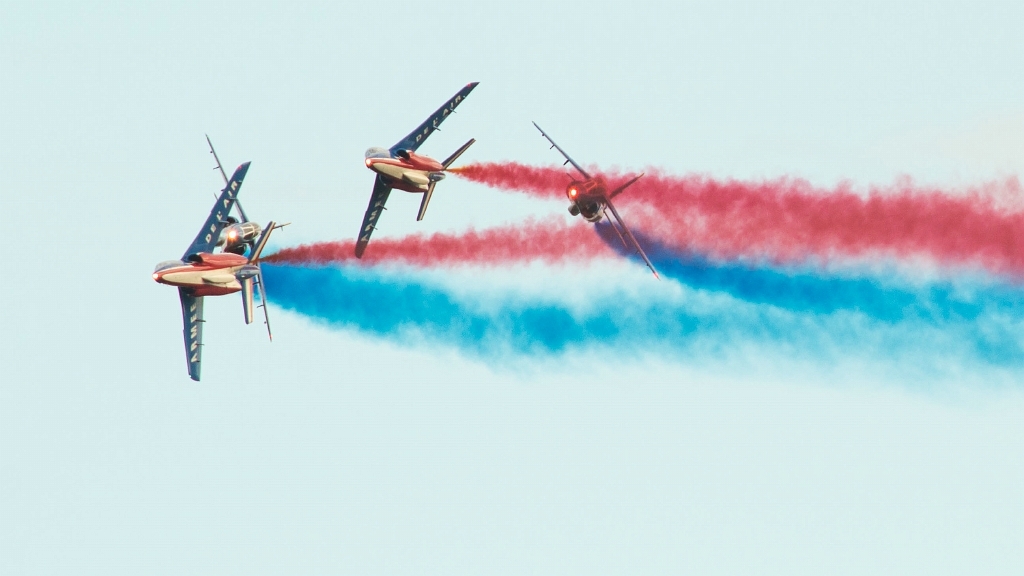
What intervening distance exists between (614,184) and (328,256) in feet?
45.5

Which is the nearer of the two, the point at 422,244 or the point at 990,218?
the point at 990,218

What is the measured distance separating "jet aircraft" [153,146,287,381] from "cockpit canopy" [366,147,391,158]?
5.04m

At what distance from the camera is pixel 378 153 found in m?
73.6

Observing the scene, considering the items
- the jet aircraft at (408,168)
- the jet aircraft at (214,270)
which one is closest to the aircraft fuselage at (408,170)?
the jet aircraft at (408,168)

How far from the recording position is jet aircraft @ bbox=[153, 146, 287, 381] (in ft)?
233

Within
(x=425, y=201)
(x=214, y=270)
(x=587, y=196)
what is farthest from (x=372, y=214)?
(x=587, y=196)

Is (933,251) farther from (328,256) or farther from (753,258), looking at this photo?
(328,256)

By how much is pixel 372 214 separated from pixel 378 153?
4.12 m

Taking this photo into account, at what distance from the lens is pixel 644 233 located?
74125 millimetres

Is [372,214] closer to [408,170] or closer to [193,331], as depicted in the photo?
[408,170]

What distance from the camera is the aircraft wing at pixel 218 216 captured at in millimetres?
73650

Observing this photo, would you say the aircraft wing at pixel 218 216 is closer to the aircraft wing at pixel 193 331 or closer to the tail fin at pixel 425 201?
the aircraft wing at pixel 193 331

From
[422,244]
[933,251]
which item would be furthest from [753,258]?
[422,244]

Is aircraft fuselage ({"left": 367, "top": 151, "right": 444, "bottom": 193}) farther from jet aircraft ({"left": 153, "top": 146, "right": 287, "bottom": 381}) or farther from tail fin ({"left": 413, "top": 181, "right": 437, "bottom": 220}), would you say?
jet aircraft ({"left": 153, "top": 146, "right": 287, "bottom": 381})
